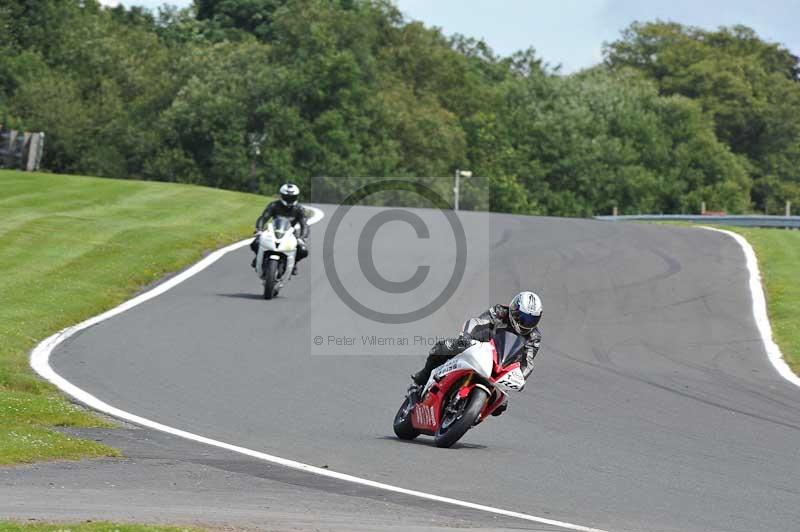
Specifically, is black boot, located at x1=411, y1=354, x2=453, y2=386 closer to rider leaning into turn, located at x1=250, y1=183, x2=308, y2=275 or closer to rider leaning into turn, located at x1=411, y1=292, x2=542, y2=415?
rider leaning into turn, located at x1=411, y1=292, x2=542, y2=415

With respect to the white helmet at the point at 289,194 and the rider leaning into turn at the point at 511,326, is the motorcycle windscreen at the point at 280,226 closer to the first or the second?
the white helmet at the point at 289,194

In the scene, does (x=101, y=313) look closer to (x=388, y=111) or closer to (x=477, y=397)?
(x=477, y=397)

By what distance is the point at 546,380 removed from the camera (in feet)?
53.0

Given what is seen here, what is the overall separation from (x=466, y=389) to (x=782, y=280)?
573 inches

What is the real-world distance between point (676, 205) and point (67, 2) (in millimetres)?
42963

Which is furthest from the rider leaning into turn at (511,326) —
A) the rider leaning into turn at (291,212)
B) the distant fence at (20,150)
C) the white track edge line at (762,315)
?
the distant fence at (20,150)

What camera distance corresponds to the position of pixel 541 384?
52.1ft

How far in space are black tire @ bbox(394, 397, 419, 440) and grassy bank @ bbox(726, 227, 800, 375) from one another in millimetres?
7558

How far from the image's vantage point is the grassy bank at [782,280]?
19875mm

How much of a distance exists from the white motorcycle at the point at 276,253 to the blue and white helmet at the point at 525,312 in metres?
10.6

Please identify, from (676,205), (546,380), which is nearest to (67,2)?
(676,205)

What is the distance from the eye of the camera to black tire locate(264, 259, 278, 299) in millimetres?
21734
